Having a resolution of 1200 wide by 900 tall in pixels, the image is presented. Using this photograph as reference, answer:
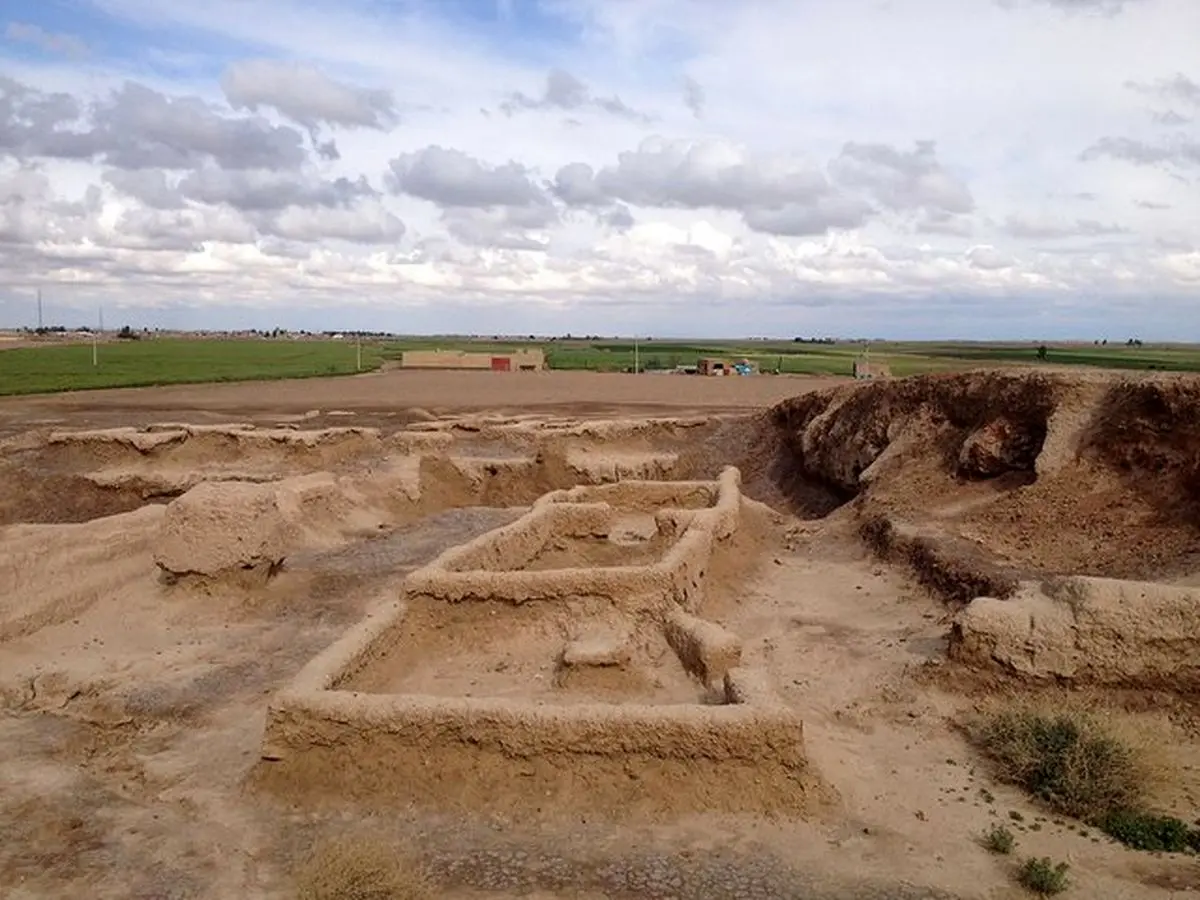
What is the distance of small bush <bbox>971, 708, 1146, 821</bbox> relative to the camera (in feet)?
20.9

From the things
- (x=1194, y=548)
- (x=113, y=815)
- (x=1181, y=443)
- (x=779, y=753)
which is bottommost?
(x=113, y=815)

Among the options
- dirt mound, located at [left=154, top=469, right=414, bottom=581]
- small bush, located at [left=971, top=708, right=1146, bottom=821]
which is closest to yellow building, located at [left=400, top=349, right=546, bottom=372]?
dirt mound, located at [left=154, top=469, right=414, bottom=581]

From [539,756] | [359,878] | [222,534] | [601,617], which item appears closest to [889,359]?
[222,534]

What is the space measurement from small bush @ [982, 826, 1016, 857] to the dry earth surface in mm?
94

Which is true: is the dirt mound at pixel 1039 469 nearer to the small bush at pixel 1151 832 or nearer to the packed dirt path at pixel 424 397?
the small bush at pixel 1151 832

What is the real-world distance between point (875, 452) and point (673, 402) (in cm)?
2383

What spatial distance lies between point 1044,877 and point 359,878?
12.0 ft

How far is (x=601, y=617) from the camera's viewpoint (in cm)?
942

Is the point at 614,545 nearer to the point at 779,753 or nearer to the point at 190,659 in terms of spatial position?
the point at 190,659

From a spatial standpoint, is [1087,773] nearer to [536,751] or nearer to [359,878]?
[536,751]

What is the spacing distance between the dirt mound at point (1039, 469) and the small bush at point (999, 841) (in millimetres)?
4462

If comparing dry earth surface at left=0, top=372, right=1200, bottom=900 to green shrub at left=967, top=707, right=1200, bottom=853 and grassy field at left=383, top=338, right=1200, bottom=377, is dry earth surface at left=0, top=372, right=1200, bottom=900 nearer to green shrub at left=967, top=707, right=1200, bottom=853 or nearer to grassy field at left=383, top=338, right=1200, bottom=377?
green shrub at left=967, top=707, right=1200, bottom=853

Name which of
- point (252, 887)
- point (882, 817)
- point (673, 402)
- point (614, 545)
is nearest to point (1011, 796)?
point (882, 817)

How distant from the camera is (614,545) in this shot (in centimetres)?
1287
